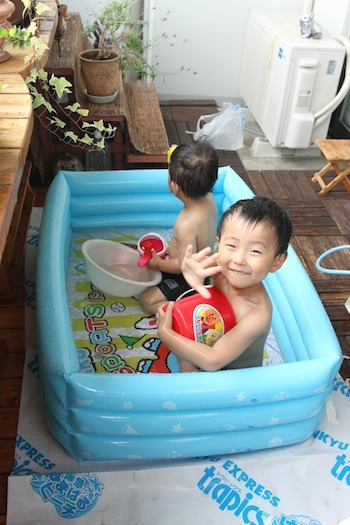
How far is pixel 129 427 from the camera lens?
157 cm

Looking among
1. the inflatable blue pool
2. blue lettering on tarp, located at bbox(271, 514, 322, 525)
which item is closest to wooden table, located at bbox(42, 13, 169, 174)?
the inflatable blue pool

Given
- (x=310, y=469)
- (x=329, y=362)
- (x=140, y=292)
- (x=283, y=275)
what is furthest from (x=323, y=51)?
(x=310, y=469)

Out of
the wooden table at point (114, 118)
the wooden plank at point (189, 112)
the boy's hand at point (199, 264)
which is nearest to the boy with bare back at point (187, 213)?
the boy's hand at point (199, 264)

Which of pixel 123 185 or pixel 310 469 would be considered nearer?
pixel 310 469

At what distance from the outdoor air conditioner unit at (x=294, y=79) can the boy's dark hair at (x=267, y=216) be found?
1955 mm

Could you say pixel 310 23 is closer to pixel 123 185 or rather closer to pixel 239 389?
pixel 123 185

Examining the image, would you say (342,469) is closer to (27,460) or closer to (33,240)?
(27,460)

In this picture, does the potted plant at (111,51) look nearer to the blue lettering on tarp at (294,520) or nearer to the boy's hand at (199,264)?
the boy's hand at (199,264)

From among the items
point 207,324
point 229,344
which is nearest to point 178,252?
point 207,324

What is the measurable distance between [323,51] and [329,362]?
2.21 m

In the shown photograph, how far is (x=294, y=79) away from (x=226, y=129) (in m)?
0.53

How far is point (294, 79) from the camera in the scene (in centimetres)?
325

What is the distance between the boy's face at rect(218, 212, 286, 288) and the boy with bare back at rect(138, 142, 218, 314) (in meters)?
0.44

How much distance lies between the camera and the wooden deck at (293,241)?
72.5 inches
